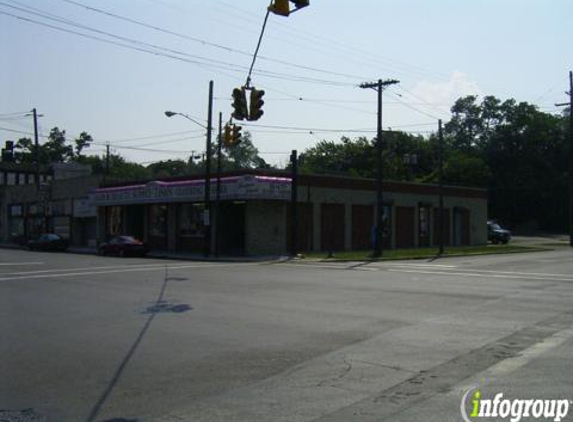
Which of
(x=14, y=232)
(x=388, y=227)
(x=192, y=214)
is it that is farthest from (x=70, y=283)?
(x=14, y=232)

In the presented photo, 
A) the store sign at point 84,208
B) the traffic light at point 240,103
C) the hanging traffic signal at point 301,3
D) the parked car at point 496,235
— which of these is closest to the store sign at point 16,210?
the store sign at point 84,208

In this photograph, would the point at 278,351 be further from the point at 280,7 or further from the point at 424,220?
the point at 424,220

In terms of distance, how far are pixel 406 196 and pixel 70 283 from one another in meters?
33.7

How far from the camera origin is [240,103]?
20641 mm

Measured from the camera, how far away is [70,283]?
68.7 ft

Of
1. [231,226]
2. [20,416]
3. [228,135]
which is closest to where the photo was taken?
[20,416]

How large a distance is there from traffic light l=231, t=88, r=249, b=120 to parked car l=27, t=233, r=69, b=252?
3405 cm

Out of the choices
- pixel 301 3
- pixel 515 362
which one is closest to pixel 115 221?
pixel 301 3

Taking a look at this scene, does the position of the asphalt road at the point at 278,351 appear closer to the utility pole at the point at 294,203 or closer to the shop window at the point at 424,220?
the utility pole at the point at 294,203

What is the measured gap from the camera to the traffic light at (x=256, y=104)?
20375 millimetres

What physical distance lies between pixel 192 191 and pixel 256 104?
910 inches

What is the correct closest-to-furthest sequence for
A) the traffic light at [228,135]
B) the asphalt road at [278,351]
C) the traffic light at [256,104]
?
1. the asphalt road at [278,351]
2. the traffic light at [256,104]
3. the traffic light at [228,135]

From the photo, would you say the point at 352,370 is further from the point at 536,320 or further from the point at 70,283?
the point at 70,283

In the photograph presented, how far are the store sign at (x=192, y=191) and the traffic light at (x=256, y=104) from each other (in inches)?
709
